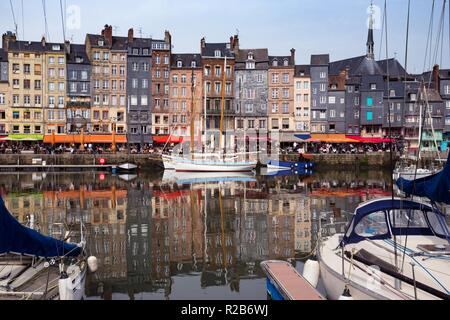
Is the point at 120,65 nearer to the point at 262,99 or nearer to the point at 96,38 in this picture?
the point at 96,38

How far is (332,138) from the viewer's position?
219 feet

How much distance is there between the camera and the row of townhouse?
65.8m

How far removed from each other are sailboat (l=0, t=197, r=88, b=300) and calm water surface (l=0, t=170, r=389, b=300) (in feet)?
4.31

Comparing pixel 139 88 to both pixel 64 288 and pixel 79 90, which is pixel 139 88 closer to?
pixel 79 90

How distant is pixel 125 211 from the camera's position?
26.4 meters

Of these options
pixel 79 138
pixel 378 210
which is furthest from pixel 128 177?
pixel 378 210

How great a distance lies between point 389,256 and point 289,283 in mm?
2344

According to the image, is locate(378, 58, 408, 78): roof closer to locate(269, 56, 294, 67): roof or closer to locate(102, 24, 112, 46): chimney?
locate(269, 56, 294, 67): roof
